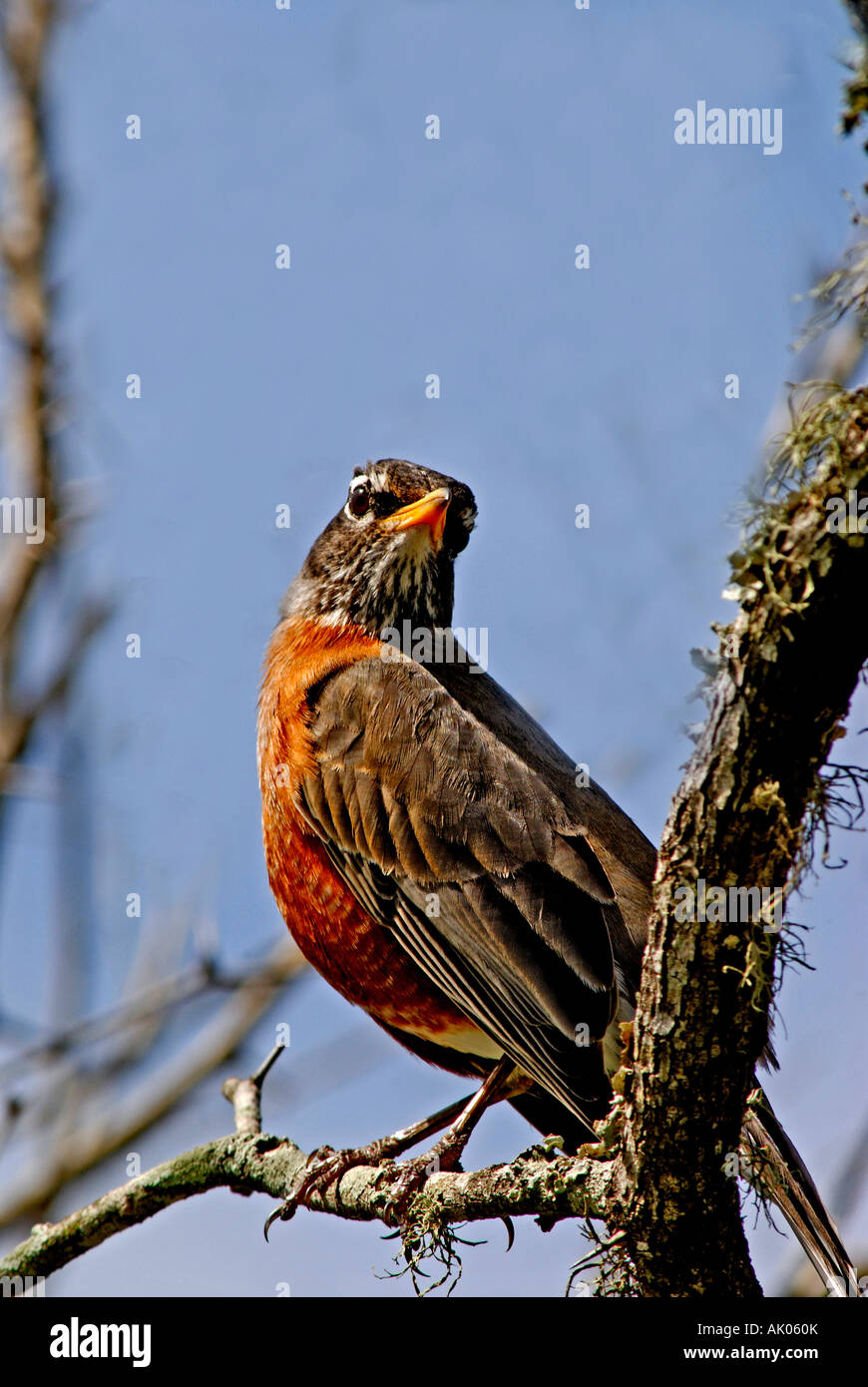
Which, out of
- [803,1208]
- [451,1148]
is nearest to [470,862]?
[451,1148]

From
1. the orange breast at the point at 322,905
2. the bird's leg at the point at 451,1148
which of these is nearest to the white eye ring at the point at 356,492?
the orange breast at the point at 322,905

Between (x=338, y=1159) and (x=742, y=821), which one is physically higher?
(x=742, y=821)

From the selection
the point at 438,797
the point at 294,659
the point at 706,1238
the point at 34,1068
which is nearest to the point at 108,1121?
the point at 34,1068

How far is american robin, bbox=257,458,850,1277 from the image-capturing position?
432 centimetres

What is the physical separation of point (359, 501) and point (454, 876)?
2324 mm

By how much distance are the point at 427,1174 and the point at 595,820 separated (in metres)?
1.50

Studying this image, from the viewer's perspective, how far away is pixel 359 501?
252 inches

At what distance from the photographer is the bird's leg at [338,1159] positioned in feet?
15.2

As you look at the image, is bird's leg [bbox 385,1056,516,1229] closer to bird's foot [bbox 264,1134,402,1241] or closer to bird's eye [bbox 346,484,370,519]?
bird's foot [bbox 264,1134,402,1241]

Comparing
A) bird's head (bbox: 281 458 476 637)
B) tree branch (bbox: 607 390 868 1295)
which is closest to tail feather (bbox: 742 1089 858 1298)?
tree branch (bbox: 607 390 868 1295)

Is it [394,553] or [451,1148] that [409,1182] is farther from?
[394,553]

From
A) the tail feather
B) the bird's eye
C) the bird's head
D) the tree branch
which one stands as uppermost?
the bird's eye

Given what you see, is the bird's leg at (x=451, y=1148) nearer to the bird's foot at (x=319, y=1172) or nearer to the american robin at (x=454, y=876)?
the american robin at (x=454, y=876)
